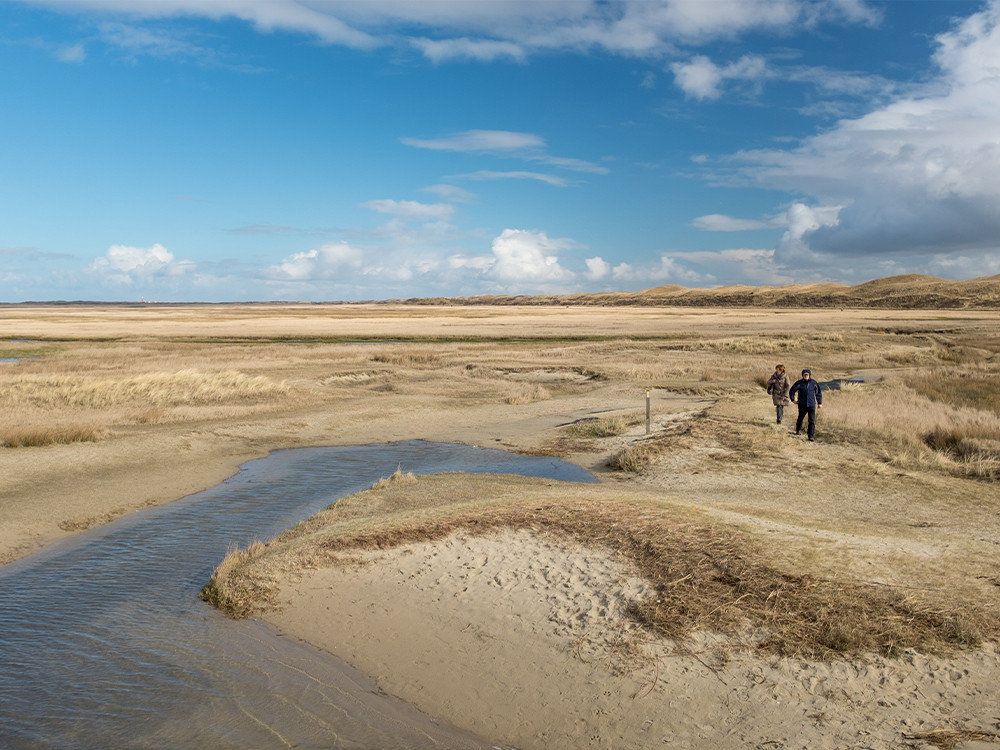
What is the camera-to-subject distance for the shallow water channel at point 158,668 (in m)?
6.62

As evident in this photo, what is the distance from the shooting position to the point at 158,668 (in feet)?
25.6

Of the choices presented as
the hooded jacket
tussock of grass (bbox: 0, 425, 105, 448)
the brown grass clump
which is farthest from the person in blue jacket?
tussock of grass (bbox: 0, 425, 105, 448)

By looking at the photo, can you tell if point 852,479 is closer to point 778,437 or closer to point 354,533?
point 778,437

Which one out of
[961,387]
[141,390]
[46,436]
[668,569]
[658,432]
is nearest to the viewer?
[668,569]

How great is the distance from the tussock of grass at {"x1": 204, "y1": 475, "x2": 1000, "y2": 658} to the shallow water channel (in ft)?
3.09

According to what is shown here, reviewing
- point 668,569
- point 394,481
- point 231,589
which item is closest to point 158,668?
point 231,589

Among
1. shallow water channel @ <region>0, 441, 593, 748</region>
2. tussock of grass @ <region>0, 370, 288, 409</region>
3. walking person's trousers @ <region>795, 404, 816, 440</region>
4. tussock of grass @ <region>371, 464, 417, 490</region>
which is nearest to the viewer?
shallow water channel @ <region>0, 441, 593, 748</region>

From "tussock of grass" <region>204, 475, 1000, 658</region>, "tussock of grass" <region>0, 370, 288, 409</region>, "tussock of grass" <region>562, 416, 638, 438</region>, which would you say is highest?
"tussock of grass" <region>0, 370, 288, 409</region>

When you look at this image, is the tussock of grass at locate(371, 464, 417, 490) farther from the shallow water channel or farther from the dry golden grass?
the shallow water channel

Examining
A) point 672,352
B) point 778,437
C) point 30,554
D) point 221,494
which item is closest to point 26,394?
point 221,494

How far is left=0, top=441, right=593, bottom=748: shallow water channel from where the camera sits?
261 inches

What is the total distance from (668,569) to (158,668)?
20.5 ft

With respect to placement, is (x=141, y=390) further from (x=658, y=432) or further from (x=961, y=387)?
(x=961, y=387)

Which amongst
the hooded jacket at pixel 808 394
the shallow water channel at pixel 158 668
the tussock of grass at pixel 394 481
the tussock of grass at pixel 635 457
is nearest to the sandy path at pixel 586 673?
the shallow water channel at pixel 158 668
